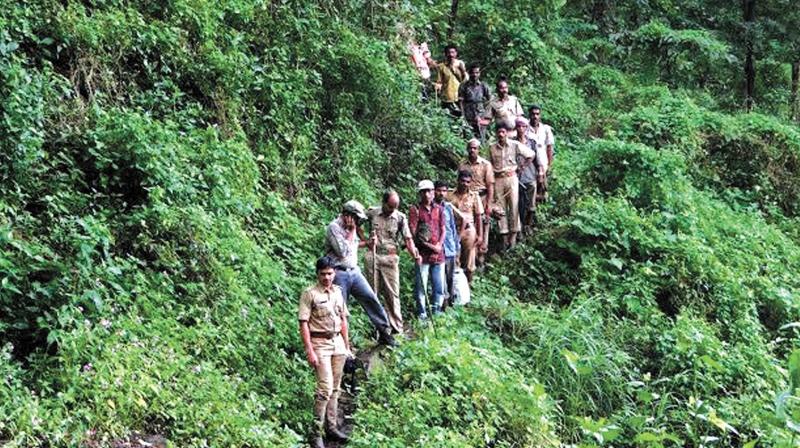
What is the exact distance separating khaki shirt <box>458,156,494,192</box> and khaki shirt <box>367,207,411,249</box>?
7.20 feet

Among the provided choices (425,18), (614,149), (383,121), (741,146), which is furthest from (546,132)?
(741,146)

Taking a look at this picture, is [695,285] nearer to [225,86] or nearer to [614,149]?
[614,149]

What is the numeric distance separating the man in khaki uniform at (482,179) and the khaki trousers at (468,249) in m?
0.45

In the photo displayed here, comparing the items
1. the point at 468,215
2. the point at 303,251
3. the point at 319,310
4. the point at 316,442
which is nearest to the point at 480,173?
the point at 468,215

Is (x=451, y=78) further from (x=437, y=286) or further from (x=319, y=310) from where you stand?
(x=319, y=310)

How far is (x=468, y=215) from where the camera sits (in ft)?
36.9

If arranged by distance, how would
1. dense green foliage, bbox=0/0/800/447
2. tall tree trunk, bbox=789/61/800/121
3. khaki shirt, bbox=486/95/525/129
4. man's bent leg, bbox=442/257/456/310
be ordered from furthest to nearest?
tall tree trunk, bbox=789/61/800/121 < khaki shirt, bbox=486/95/525/129 < man's bent leg, bbox=442/257/456/310 < dense green foliage, bbox=0/0/800/447

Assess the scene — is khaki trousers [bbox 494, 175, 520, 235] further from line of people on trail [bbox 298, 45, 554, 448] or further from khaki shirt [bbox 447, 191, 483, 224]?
khaki shirt [bbox 447, 191, 483, 224]

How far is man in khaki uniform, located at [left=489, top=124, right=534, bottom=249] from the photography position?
1239 centimetres

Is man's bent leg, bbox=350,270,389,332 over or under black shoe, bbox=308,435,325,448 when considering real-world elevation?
over

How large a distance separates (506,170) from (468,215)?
1448 mm

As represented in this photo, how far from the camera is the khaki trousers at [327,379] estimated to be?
804cm

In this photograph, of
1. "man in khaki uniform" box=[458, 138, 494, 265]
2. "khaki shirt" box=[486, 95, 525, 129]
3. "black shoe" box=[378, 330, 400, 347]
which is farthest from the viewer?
"khaki shirt" box=[486, 95, 525, 129]

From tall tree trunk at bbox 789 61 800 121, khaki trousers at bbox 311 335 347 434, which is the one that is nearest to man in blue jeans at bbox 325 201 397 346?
khaki trousers at bbox 311 335 347 434
